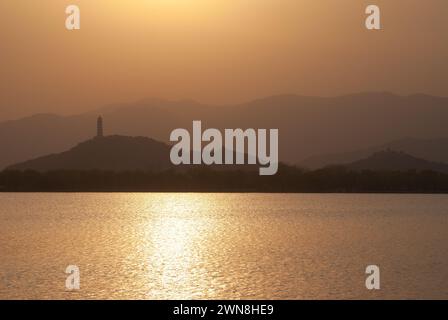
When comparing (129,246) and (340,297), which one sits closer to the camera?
(340,297)

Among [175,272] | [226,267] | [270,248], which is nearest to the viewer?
[175,272]

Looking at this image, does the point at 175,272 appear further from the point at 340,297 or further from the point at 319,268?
the point at 340,297
